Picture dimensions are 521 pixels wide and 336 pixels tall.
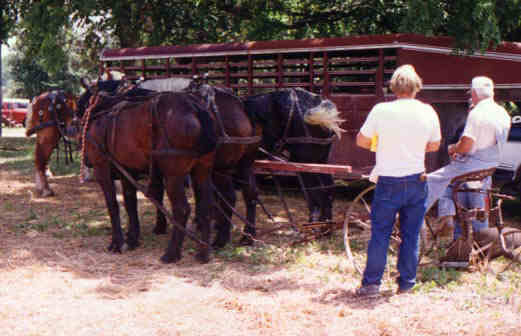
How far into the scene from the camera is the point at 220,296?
5.34 m

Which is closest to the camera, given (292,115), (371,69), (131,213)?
(131,213)

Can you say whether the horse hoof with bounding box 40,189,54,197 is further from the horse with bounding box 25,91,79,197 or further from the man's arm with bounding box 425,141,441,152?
the man's arm with bounding box 425,141,441,152

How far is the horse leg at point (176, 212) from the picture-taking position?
6480mm

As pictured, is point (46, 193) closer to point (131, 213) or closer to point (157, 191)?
point (131, 213)

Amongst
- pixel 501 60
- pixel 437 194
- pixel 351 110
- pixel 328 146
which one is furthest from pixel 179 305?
pixel 501 60

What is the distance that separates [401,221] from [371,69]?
14.2 ft

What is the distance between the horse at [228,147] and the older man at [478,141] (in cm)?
237

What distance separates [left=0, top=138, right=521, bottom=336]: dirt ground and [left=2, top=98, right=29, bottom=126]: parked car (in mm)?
30525

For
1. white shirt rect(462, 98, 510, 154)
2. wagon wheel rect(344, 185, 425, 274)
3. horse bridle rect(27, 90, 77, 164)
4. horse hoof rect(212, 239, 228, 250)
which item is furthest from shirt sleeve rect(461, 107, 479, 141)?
horse bridle rect(27, 90, 77, 164)

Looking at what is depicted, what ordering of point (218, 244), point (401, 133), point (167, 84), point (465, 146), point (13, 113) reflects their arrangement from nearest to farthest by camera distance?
point (401, 133), point (465, 146), point (167, 84), point (218, 244), point (13, 113)

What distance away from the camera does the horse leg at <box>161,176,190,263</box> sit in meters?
6.48

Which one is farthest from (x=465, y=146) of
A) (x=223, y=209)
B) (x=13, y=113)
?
(x=13, y=113)

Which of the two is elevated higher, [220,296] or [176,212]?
[176,212]

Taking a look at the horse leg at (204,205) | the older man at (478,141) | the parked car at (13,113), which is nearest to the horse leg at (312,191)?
the horse leg at (204,205)
